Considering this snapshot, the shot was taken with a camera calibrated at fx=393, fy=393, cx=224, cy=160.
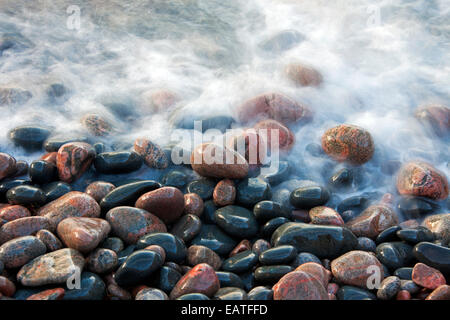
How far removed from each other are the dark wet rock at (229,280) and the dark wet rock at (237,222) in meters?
0.48

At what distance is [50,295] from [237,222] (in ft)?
4.62

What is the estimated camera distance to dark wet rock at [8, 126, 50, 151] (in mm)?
3902

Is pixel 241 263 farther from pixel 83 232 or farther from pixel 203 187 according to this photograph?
pixel 83 232

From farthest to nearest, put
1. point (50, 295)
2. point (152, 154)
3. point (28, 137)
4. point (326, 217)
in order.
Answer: point (28, 137), point (152, 154), point (326, 217), point (50, 295)

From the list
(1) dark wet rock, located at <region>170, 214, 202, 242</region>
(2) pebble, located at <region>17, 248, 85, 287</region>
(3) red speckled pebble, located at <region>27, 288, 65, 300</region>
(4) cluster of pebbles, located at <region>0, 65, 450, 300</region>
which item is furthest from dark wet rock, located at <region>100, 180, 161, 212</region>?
(3) red speckled pebble, located at <region>27, 288, 65, 300</region>

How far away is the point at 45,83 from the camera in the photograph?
516cm

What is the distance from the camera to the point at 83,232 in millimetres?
2637

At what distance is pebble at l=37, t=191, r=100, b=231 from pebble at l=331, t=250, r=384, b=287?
1.84m

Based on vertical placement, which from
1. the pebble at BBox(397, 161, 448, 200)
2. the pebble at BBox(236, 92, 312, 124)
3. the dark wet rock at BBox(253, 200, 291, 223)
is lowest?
the dark wet rock at BBox(253, 200, 291, 223)

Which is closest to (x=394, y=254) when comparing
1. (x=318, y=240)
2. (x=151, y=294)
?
(x=318, y=240)

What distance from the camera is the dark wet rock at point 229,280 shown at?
2582 mm

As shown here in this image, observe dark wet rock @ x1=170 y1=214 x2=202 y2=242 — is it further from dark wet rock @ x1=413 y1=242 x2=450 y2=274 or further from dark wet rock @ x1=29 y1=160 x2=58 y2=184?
dark wet rock @ x1=413 y1=242 x2=450 y2=274
